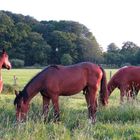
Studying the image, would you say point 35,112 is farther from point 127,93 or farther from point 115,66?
point 115,66

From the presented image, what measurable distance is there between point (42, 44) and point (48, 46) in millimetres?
1658

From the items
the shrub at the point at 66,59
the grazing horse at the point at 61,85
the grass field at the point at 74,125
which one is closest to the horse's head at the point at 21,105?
the grazing horse at the point at 61,85

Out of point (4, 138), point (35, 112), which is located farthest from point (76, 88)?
point (4, 138)

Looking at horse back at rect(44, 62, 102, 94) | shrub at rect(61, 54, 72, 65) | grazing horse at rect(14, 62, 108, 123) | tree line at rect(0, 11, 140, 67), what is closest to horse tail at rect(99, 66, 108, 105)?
grazing horse at rect(14, 62, 108, 123)

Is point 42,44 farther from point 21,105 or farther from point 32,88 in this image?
→ point 21,105

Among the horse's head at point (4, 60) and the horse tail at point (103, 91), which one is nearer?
the horse tail at point (103, 91)

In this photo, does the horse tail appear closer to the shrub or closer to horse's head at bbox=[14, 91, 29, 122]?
horse's head at bbox=[14, 91, 29, 122]

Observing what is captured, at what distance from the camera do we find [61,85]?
9781mm

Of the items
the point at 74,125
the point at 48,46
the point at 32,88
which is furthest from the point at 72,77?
the point at 48,46

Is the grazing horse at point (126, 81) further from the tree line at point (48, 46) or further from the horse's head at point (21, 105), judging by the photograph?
the tree line at point (48, 46)

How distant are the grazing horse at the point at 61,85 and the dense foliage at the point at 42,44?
2093 inches

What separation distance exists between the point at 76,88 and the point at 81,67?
0.58 m

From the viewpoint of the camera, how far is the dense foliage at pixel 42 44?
6788cm

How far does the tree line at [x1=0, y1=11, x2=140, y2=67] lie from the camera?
6762cm
